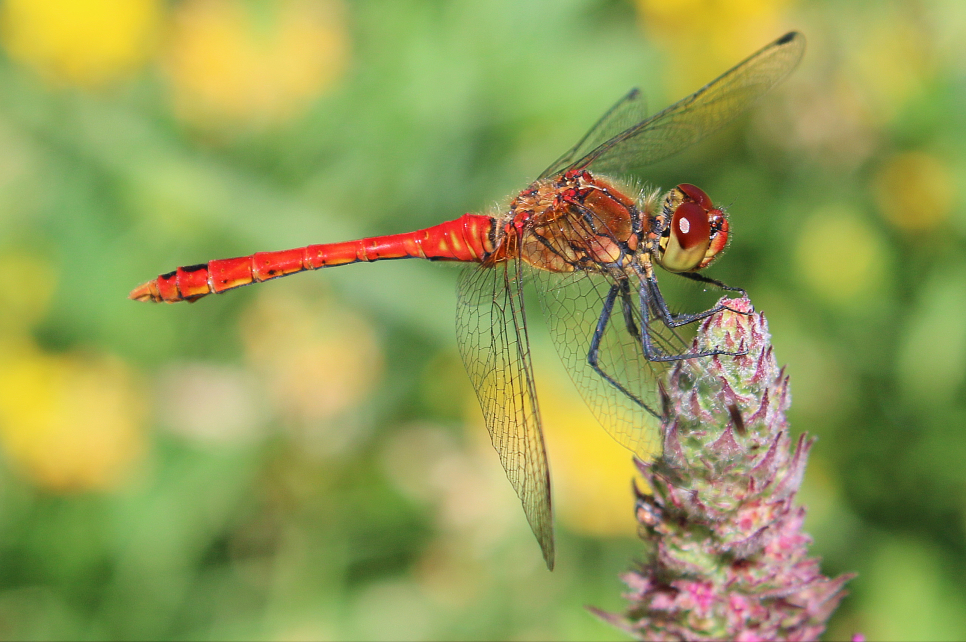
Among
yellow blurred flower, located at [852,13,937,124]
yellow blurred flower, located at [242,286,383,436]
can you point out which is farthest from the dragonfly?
yellow blurred flower, located at [242,286,383,436]

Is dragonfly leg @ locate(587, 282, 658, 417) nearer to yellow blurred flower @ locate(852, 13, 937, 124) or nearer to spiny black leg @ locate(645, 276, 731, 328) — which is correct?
spiny black leg @ locate(645, 276, 731, 328)

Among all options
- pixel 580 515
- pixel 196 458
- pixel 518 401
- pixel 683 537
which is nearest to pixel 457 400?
pixel 580 515

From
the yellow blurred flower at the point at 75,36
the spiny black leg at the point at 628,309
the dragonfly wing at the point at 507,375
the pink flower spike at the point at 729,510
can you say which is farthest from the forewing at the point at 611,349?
the yellow blurred flower at the point at 75,36

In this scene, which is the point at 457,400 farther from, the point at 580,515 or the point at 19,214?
the point at 19,214

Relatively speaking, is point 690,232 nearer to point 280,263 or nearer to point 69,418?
point 280,263

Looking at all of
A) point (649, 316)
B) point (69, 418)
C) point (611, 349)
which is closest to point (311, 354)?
point (69, 418)

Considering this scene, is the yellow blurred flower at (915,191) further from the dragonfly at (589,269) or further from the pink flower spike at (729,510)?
the pink flower spike at (729,510)
